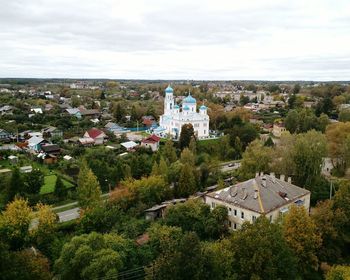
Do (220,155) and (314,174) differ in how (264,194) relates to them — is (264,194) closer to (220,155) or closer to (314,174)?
(314,174)

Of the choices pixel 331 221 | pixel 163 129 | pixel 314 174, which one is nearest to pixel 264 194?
pixel 331 221

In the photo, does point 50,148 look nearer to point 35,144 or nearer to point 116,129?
point 35,144

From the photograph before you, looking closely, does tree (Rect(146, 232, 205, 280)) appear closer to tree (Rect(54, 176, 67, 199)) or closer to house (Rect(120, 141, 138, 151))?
tree (Rect(54, 176, 67, 199))

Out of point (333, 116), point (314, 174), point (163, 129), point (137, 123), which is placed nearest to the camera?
point (314, 174)

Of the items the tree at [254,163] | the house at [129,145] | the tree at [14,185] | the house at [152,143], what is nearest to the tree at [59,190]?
the tree at [14,185]

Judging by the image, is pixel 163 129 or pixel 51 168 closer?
pixel 51 168

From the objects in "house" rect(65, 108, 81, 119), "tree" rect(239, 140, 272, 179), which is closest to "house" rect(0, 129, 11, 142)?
"house" rect(65, 108, 81, 119)
